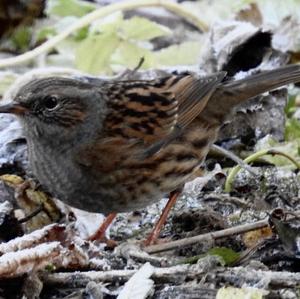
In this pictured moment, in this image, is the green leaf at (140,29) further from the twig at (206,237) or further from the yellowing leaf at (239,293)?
the yellowing leaf at (239,293)

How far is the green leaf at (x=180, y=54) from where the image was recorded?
7691 millimetres

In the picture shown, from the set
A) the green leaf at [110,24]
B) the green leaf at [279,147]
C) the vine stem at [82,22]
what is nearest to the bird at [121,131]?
the green leaf at [279,147]

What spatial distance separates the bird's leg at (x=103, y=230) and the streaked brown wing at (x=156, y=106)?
374 millimetres

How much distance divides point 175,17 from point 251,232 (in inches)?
161

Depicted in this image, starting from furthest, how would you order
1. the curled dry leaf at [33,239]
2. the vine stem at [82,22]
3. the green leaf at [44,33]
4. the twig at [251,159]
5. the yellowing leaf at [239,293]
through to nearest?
the green leaf at [44,33], the vine stem at [82,22], the twig at [251,159], the curled dry leaf at [33,239], the yellowing leaf at [239,293]

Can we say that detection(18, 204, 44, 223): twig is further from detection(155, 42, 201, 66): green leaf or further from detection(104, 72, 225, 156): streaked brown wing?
detection(155, 42, 201, 66): green leaf

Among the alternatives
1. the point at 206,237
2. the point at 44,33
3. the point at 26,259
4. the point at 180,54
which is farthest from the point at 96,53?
the point at 26,259

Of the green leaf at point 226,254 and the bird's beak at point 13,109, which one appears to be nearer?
the green leaf at point 226,254

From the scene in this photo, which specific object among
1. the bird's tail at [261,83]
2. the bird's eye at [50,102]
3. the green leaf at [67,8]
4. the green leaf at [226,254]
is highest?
the bird's eye at [50,102]

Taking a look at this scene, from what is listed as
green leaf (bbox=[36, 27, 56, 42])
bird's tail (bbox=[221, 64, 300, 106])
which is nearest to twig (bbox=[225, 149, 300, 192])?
bird's tail (bbox=[221, 64, 300, 106])

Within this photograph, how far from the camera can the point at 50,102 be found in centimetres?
534

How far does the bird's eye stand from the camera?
532 cm

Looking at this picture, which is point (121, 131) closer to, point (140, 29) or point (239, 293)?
point (239, 293)

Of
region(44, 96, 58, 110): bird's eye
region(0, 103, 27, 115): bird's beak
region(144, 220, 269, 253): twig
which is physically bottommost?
region(144, 220, 269, 253): twig
